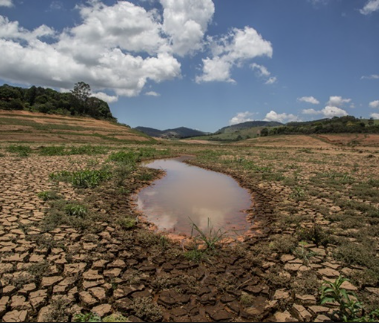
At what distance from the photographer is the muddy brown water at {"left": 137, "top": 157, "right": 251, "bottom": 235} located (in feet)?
21.1

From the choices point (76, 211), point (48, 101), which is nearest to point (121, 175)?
point (76, 211)

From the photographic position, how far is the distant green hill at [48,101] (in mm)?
62406

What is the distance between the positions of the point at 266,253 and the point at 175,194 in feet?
17.9

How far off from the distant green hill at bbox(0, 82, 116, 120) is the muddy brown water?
61.8 meters

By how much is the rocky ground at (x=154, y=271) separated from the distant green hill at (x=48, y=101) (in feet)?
213

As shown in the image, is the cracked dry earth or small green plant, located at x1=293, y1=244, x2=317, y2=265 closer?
the cracked dry earth

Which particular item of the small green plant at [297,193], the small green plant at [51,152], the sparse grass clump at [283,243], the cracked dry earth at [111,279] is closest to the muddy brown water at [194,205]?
the sparse grass clump at [283,243]

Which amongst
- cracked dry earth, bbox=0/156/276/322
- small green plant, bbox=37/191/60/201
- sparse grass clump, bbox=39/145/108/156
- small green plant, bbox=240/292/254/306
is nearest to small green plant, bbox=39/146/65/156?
sparse grass clump, bbox=39/145/108/156

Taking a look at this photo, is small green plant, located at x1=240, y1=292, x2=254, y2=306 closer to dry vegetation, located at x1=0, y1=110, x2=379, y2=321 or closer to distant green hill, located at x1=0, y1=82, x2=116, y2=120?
dry vegetation, located at x1=0, y1=110, x2=379, y2=321

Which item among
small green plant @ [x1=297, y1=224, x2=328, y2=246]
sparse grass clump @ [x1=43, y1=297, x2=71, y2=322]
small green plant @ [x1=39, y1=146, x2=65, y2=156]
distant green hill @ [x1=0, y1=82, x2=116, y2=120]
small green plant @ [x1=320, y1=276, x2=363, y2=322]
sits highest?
distant green hill @ [x1=0, y1=82, x2=116, y2=120]

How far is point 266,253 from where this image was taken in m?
4.76

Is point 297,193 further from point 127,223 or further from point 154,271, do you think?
point 154,271

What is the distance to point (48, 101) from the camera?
77500 millimetres

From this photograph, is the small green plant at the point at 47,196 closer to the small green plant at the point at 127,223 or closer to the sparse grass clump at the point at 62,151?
the small green plant at the point at 127,223
